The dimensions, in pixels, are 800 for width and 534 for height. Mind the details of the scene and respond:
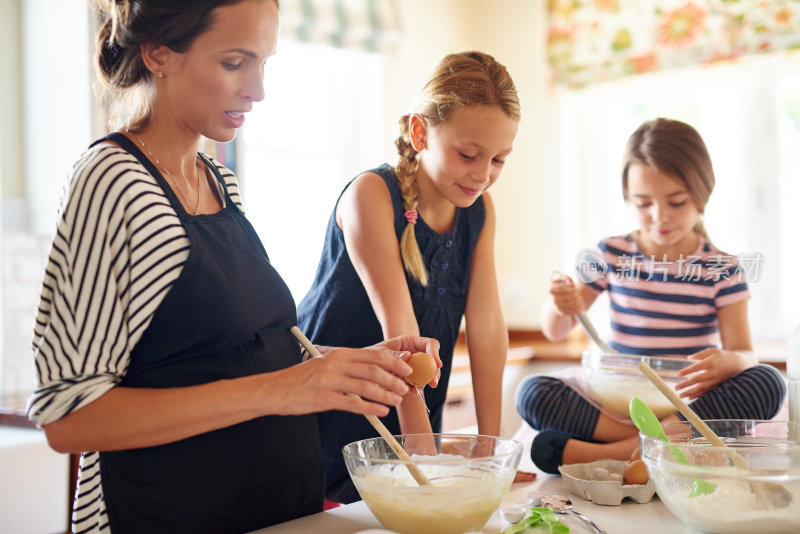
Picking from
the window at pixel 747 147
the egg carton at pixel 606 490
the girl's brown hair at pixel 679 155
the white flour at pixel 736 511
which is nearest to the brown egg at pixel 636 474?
the egg carton at pixel 606 490

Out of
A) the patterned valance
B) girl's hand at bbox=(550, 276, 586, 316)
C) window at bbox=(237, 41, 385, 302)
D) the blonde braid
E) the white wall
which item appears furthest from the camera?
the white wall

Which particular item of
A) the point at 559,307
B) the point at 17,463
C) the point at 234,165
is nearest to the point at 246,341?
the point at 559,307

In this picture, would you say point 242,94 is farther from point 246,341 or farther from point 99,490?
point 99,490

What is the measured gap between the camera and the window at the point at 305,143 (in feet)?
10.8

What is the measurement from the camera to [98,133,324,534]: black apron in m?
0.95

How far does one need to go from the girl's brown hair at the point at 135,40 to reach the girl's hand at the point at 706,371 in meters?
0.91

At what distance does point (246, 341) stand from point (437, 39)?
3246mm

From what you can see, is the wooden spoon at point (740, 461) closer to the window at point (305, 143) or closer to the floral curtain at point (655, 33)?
the window at point (305, 143)

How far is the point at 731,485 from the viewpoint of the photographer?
32.9 inches

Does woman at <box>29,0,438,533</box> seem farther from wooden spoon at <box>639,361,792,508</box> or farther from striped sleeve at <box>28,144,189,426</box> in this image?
wooden spoon at <box>639,361,792,508</box>

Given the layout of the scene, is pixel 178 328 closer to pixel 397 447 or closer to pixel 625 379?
pixel 397 447

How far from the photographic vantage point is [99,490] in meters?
0.97

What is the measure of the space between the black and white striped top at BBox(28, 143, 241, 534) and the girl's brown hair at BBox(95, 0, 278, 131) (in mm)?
141

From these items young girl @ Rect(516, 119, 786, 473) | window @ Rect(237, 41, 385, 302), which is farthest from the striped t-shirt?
window @ Rect(237, 41, 385, 302)
